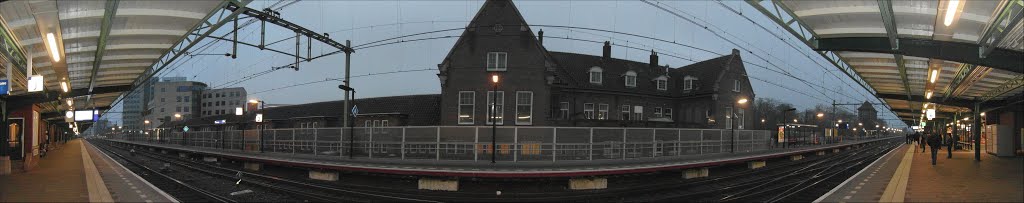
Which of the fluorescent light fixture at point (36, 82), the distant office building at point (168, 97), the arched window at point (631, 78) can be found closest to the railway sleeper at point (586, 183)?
the fluorescent light fixture at point (36, 82)

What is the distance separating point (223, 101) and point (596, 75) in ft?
396

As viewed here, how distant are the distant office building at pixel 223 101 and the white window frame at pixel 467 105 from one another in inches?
4408

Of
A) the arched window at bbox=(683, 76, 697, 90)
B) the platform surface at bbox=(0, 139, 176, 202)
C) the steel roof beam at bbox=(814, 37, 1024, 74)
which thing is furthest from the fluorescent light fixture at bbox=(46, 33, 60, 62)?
the arched window at bbox=(683, 76, 697, 90)

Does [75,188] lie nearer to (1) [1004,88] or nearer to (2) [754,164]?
(2) [754,164]

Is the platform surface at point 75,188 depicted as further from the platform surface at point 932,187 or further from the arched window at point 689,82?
the arched window at point 689,82

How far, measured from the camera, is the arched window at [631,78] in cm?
4136

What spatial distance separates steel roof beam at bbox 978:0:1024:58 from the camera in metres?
11.2

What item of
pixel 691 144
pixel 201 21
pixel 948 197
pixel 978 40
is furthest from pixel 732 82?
pixel 201 21

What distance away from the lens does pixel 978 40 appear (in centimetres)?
1460

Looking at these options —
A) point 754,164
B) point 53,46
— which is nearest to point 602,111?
point 754,164

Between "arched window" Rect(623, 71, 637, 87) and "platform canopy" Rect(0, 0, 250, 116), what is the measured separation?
28169 millimetres

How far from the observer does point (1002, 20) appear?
12.5 m

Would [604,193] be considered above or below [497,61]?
below

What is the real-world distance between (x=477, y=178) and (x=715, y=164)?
10136 mm
